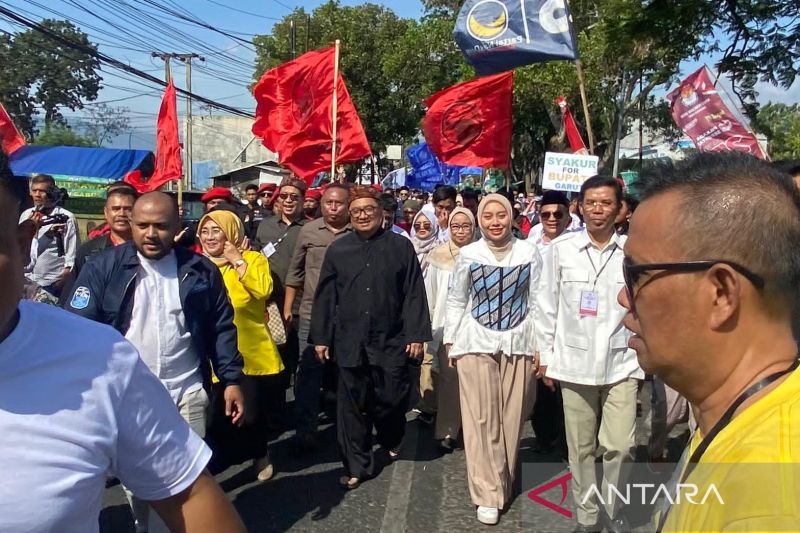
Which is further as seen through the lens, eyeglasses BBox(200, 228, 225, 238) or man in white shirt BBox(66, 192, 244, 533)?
eyeglasses BBox(200, 228, 225, 238)

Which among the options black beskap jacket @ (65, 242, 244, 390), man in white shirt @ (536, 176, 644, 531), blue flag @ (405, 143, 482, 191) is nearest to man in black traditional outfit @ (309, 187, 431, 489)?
man in white shirt @ (536, 176, 644, 531)

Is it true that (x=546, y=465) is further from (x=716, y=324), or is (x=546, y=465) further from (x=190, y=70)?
(x=190, y=70)

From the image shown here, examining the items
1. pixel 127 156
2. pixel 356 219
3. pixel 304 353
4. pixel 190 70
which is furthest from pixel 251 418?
pixel 190 70

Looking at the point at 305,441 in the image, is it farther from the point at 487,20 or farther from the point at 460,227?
the point at 487,20

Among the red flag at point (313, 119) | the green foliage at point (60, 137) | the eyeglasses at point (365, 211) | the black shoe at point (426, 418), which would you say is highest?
the green foliage at point (60, 137)

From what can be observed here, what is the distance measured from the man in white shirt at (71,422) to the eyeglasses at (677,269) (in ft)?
3.06

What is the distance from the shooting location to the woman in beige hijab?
5.52 meters

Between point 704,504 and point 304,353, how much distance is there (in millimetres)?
4481

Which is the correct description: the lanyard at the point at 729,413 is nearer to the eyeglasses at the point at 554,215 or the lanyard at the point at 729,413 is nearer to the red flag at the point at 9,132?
the eyeglasses at the point at 554,215

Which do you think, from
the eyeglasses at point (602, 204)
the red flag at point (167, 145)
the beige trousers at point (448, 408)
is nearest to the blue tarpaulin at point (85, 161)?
the red flag at point (167, 145)

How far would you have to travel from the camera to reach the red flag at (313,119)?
9.12 meters

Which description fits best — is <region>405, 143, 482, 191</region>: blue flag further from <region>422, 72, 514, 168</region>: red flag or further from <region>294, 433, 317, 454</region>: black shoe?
<region>294, 433, 317, 454</region>: black shoe

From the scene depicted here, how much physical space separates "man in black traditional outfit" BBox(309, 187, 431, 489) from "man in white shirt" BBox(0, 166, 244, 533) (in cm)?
330

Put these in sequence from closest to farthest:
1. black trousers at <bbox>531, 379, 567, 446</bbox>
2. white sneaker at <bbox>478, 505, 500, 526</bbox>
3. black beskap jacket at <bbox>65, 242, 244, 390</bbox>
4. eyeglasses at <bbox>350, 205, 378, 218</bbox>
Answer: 1. black beskap jacket at <bbox>65, 242, 244, 390</bbox>
2. white sneaker at <bbox>478, 505, 500, 526</bbox>
3. eyeglasses at <bbox>350, 205, 378, 218</bbox>
4. black trousers at <bbox>531, 379, 567, 446</bbox>
